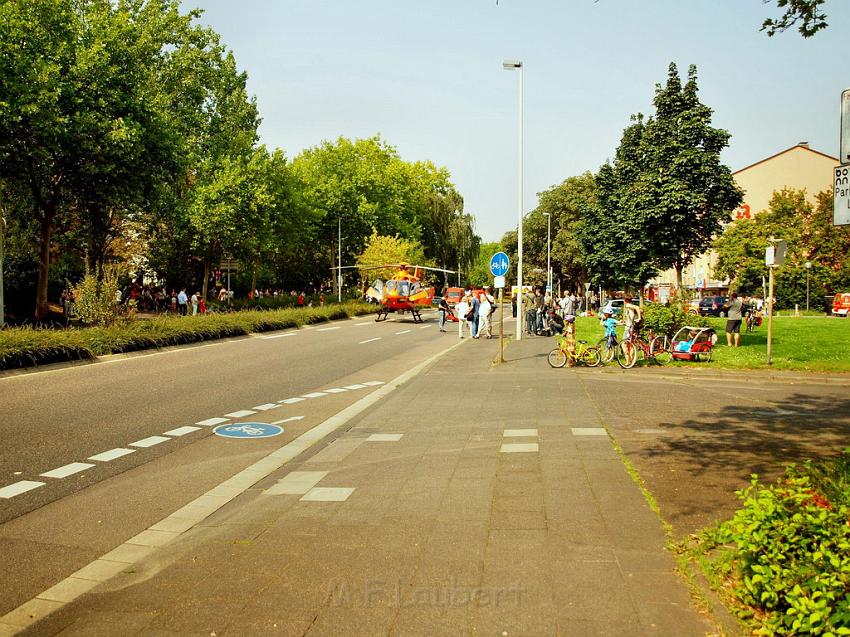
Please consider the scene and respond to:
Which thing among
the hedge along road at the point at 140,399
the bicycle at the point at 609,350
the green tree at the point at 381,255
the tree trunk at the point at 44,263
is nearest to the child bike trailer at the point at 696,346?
the bicycle at the point at 609,350

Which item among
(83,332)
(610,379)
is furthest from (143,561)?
(83,332)

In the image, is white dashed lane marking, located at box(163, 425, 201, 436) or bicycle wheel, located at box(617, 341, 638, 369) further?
bicycle wheel, located at box(617, 341, 638, 369)

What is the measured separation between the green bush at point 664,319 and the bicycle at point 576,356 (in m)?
2.69

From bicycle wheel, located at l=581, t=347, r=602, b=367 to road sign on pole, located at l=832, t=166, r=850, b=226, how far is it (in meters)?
12.8

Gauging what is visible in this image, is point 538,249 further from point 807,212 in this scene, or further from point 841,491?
point 841,491

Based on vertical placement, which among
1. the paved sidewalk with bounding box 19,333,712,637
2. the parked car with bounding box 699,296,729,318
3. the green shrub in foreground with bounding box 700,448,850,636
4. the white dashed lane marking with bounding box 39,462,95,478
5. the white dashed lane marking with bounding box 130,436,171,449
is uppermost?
the parked car with bounding box 699,296,729,318

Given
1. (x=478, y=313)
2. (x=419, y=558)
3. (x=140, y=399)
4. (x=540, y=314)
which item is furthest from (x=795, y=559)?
(x=540, y=314)

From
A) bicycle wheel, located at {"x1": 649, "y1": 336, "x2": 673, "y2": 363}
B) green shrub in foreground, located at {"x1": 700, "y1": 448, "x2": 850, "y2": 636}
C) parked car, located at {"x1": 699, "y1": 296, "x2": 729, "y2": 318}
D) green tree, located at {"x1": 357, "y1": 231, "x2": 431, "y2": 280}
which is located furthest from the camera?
green tree, located at {"x1": 357, "y1": 231, "x2": 431, "y2": 280}

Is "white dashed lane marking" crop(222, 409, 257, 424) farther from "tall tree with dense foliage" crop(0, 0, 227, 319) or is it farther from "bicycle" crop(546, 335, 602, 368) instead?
"tall tree with dense foliage" crop(0, 0, 227, 319)

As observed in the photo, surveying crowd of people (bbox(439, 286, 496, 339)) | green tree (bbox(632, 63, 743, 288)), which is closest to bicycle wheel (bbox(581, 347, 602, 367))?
green tree (bbox(632, 63, 743, 288))

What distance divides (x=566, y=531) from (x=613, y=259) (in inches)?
869

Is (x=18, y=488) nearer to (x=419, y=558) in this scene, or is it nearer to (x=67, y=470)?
(x=67, y=470)

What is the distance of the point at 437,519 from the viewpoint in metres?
5.12

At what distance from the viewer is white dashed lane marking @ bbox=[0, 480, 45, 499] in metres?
6.13
